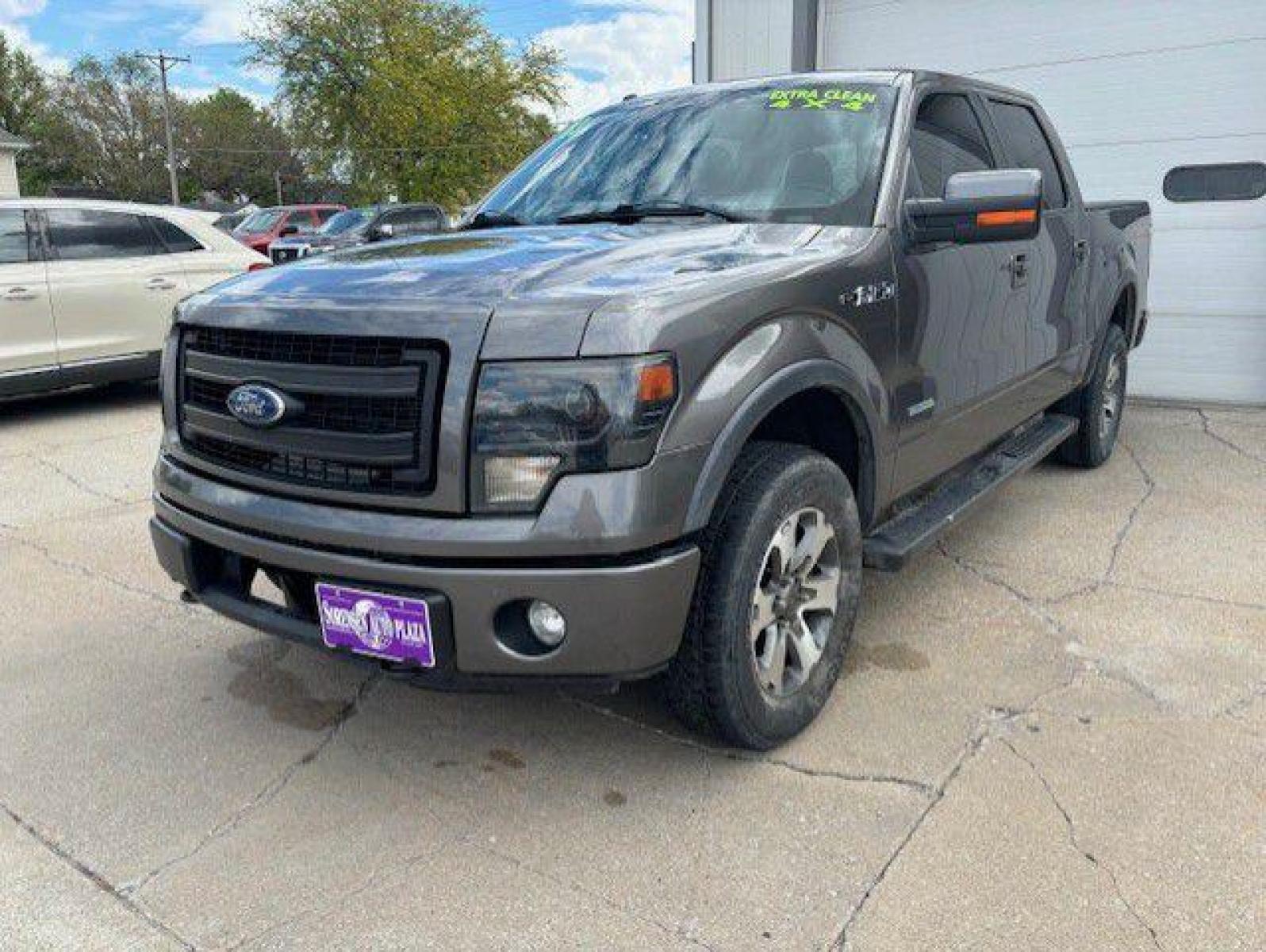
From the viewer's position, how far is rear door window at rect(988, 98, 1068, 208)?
14.7ft

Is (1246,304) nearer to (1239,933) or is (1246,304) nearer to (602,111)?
(602,111)

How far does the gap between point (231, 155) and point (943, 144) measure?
252 feet

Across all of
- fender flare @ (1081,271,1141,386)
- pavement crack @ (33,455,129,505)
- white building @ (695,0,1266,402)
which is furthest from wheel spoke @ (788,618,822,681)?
white building @ (695,0,1266,402)

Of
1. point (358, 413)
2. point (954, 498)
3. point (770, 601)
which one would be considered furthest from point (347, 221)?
point (770, 601)

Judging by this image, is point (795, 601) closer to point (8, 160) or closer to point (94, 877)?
A: point (94, 877)

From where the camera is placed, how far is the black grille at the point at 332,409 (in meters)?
2.37

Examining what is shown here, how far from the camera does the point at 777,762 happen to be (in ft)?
9.31

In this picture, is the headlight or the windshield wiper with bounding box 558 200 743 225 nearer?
the headlight

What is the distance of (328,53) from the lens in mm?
35000

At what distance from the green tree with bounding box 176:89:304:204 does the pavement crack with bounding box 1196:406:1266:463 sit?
69308 millimetres

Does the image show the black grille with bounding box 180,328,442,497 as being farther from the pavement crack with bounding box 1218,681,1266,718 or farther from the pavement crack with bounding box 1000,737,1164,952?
the pavement crack with bounding box 1218,681,1266,718

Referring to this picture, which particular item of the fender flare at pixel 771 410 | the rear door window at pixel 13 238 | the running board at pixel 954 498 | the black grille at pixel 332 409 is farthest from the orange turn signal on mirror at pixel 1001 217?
the rear door window at pixel 13 238

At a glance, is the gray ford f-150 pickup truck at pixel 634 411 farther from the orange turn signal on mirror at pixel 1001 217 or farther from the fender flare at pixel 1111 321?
the fender flare at pixel 1111 321

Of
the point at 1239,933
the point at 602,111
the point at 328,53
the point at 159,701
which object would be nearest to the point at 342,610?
the point at 159,701
